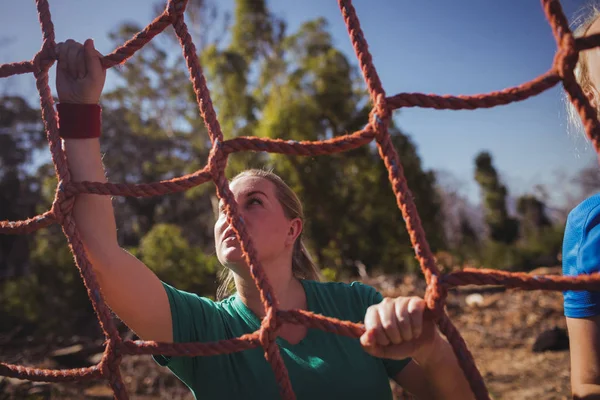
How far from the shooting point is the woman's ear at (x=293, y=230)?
1.21 meters

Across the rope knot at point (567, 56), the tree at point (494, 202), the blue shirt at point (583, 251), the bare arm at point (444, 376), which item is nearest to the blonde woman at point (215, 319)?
the bare arm at point (444, 376)

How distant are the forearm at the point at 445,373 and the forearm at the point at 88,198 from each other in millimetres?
639

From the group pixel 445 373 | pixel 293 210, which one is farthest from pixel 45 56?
pixel 445 373

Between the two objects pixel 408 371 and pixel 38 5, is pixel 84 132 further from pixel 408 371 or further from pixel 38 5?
pixel 408 371

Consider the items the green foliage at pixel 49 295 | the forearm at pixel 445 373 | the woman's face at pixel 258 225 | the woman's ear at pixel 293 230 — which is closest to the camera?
the forearm at pixel 445 373

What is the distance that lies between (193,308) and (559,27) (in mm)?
865

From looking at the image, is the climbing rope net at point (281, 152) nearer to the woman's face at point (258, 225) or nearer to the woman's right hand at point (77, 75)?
the woman's right hand at point (77, 75)

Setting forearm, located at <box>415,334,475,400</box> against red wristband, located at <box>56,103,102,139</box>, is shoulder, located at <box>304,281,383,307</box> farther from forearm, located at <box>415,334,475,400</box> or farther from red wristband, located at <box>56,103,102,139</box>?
red wristband, located at <box>56,103,102,139</box>

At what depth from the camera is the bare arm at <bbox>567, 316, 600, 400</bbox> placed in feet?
2.67

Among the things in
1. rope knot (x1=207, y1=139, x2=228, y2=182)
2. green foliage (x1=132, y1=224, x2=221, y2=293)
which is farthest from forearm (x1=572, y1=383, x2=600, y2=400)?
green foliage (x1=132, y1=224, x2=221, y2=293)

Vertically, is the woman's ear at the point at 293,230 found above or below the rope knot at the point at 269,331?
above

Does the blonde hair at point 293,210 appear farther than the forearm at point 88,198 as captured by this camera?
Yes

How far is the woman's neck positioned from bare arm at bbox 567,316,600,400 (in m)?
0.56

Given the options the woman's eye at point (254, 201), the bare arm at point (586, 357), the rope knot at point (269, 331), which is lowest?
the bare arm at point (586, 357)
